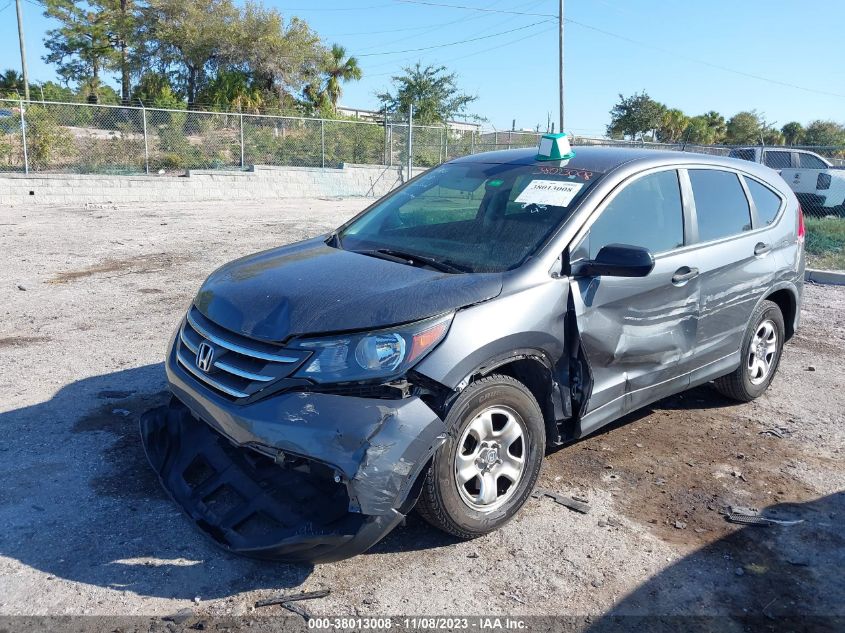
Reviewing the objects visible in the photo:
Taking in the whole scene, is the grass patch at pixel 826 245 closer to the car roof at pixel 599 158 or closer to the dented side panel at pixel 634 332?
the car roof at pixel 599 158

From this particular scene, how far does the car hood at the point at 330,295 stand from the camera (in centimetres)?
312

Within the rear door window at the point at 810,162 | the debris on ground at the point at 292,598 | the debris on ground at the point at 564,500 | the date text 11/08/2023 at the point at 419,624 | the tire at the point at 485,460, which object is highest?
the rear door window at the point at 810,162

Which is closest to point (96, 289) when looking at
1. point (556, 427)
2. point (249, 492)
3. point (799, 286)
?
point (249, 492)

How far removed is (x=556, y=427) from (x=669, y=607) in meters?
1.03

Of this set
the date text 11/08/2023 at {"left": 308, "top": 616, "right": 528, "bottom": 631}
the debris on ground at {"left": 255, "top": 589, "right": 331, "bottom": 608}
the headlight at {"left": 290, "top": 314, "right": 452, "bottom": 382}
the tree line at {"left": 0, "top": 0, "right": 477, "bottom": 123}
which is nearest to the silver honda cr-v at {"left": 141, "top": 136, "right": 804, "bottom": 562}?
the headlight at {"left": 290, "top": 314, "right": 452, "bottom": 382}

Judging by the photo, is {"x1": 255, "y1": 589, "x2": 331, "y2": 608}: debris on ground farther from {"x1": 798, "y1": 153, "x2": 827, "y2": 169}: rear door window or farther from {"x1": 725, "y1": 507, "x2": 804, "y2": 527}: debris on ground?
{"x1": 798, "y1": 153, "x2": 827, "y2": 169}: rear door window

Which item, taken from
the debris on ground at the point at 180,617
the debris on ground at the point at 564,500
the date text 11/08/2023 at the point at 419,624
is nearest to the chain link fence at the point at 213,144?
the debris on ground at the point at 564,500

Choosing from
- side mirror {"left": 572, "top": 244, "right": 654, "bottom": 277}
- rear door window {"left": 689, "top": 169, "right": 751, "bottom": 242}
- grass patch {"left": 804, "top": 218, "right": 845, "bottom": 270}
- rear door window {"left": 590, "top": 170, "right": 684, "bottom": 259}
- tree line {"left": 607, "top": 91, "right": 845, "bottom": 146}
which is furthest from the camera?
tree line {"left": 607, "top": 91, "right": 845, "bottom": 146}

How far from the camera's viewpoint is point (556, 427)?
3.73m

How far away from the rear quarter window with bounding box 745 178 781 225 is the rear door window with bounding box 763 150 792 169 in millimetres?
14320

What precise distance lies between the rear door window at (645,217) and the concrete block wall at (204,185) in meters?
17.5

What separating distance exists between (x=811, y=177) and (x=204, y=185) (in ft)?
53.7

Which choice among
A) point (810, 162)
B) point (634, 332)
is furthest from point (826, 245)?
point (634, 332)

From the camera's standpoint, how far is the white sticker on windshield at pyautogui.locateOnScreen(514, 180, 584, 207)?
396 centimetres
